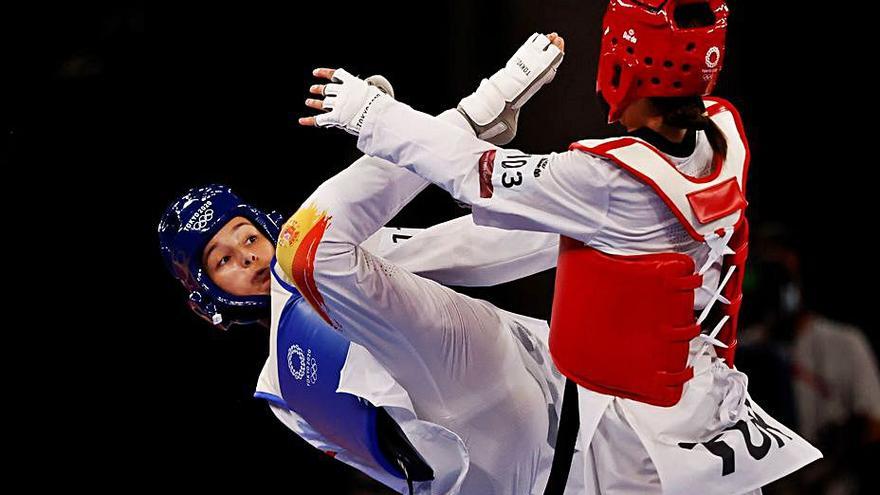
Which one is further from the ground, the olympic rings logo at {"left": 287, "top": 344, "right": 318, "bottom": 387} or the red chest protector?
the red chest protector

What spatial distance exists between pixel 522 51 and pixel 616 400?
0.74 meters

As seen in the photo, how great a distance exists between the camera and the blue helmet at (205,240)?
321 centimetres

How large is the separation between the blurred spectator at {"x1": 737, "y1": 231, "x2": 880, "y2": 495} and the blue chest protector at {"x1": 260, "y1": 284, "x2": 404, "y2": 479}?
172cm

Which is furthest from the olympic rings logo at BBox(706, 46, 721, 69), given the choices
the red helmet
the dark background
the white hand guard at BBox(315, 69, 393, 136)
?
the dark background

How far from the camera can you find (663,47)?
94.2 inches

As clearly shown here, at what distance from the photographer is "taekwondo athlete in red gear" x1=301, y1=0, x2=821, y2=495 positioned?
2.39m

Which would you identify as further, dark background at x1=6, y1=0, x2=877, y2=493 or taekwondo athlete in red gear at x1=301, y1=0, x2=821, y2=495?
dark background at x1=6, y1=0, x2=877, y2=493

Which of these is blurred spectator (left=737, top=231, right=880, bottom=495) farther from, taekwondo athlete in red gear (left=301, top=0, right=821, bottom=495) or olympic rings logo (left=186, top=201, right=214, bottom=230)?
olympic rings logo (left=186, top=201, right=214, bottom=230)

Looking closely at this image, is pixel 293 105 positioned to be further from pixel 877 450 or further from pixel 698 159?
pixel 877 450

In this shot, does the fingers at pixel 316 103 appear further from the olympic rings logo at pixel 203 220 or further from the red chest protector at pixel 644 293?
the olympic rings logo at pixel 203 220

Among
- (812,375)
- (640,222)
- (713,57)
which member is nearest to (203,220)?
(640,222)

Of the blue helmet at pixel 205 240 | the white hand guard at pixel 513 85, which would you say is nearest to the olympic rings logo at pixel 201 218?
the blue helmet at pixel 205 240

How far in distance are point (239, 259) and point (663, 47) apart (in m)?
1.31

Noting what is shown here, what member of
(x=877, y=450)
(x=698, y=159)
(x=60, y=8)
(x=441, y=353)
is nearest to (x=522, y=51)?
(x=698, y=159)
